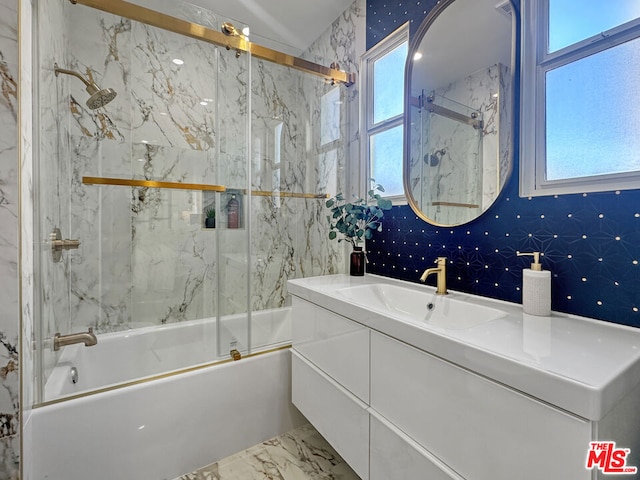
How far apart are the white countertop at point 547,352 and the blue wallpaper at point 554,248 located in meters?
0.08

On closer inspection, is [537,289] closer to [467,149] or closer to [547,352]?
[547,352]

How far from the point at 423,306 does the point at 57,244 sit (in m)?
1.75

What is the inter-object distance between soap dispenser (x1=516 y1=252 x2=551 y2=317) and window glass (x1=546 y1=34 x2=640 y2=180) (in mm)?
318

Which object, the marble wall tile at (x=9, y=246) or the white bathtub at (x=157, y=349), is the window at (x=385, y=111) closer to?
the white bathtub at (x=157, y=349)

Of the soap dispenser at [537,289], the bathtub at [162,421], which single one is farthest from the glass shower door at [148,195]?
the soap dispenser at [537,289]

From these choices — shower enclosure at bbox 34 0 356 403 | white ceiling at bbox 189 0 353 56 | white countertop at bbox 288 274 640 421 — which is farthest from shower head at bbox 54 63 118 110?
white countertop at bbox 288 274 640 421

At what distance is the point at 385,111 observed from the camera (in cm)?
183

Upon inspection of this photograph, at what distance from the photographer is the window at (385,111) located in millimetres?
1719

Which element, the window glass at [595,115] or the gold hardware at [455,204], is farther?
the gold hardware at [455,204]

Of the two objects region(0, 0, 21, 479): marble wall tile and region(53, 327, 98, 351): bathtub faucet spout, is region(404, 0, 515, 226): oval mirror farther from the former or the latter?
region(53, 327, 98, 351): bathtub faucet spout

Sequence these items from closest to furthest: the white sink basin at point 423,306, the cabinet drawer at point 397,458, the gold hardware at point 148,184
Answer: the cabinet drawer at point 397,458
the white sink basin at point 423,306
the gold hardware at point 148,184

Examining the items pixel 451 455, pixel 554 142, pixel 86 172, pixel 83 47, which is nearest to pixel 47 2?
pixel 83 47

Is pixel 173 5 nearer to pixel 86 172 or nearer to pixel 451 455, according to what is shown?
pixel 86 172

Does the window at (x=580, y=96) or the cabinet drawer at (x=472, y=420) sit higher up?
the window at (x=580, y=96)
